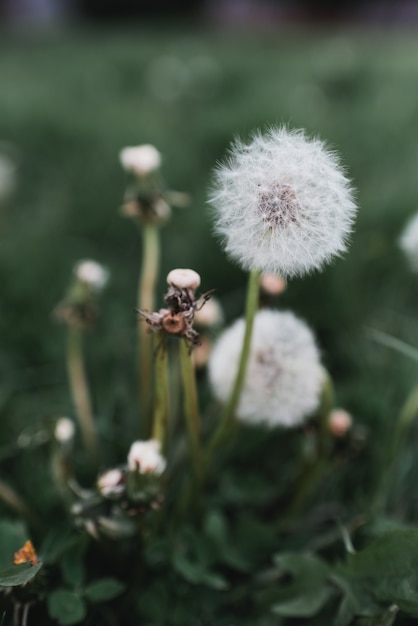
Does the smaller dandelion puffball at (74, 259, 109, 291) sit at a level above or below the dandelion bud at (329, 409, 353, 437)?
above

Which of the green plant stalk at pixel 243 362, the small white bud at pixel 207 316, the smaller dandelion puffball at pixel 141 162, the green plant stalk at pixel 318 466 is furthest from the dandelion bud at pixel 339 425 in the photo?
the smaller dandelion puffball at pixel 141 162

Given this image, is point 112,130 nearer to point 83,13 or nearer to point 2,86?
point 2,86

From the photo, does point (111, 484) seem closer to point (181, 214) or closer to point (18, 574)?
point (18, 574)

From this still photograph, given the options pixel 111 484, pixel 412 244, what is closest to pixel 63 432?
pixel 111 484

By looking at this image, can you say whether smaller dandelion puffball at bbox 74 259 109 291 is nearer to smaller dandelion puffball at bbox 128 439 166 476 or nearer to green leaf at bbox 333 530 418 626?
smaller dandelion puffball at bbox 128 439 166 476

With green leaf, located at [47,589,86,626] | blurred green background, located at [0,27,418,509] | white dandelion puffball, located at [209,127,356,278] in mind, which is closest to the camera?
white dandelion puffball, located at [209,127,356,278]

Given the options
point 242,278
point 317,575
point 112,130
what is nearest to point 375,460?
point 317,575

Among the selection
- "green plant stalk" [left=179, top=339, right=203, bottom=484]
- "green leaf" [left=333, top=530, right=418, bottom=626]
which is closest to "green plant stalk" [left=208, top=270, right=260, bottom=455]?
"green plant stalk" [left=179, top=339, right=203, bottom=484]
